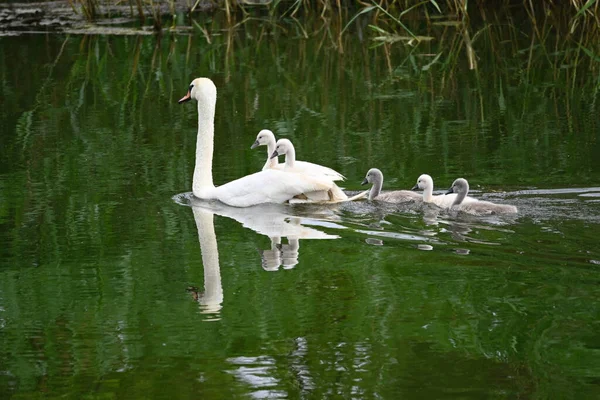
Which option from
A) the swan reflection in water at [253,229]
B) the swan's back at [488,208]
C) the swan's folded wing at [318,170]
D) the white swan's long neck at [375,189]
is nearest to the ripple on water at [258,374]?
the swan reflection in water at [253,229]

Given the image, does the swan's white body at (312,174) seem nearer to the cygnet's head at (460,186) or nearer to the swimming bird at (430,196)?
the swimming bird at (430,196)

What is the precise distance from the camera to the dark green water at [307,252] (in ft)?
17.1

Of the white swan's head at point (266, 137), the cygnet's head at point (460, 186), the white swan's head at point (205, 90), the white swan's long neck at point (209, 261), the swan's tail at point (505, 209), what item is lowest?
the white swan's long neck at point (209, 261)

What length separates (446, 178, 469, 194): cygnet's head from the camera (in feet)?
27.3

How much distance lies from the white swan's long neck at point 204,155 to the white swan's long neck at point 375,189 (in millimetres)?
1208

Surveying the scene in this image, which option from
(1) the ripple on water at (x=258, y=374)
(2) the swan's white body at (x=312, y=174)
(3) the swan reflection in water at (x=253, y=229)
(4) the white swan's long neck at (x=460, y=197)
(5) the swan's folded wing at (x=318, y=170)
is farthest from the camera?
(5) the swan's folded wing at (x=318, y=170)

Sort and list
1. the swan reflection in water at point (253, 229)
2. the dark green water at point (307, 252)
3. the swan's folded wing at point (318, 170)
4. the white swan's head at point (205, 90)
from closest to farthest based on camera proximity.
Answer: the dark green water at point (307, 252)
the swan reflection in water at point (253, 229)
the swan's folded wing at point (318, 170)
the white swan's head at point (205, 90)

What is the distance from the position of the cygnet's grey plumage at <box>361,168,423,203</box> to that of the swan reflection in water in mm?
446

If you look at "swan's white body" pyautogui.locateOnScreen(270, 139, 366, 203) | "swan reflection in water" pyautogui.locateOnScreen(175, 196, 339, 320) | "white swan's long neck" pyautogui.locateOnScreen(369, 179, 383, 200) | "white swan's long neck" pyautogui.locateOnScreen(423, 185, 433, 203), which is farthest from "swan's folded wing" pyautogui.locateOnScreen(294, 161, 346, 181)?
"white swan's long neck" pyautogui.locateOnScreen(423, 185, 433, 203)

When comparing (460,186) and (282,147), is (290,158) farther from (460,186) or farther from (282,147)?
(460,186)

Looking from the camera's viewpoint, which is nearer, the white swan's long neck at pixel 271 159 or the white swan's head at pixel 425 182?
the white swan's head at pixel 425 182

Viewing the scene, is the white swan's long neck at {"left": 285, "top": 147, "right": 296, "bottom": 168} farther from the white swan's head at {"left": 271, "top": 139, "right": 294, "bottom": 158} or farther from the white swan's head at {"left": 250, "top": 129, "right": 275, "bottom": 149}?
the white swan's head at {"left": 250, "top": 129, "right": 275, "bottom": 149}

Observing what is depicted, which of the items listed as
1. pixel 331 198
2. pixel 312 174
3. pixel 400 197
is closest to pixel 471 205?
pixel 400 197

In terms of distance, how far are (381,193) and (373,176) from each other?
0.15 meters
